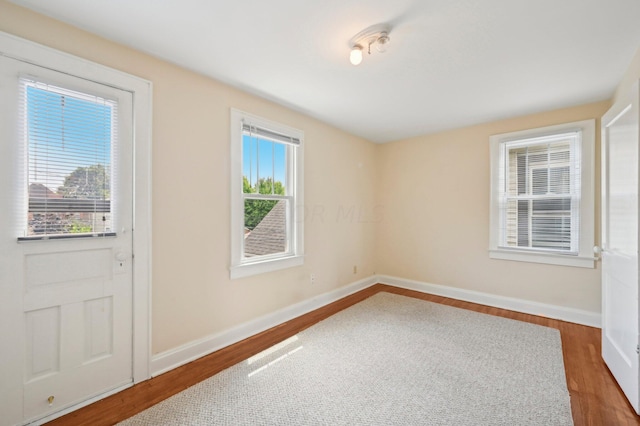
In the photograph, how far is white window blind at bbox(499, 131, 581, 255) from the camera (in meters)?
3.20

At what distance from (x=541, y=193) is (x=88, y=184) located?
4.62 m

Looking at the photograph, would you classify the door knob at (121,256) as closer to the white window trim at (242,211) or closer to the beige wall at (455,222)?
the white window trim at (242,211)

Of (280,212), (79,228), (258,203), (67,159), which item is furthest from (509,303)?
(67,159)

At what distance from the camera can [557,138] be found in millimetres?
3285

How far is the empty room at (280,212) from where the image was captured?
1.67 m

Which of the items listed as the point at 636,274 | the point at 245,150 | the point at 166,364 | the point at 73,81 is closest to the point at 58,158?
the point at 73,81

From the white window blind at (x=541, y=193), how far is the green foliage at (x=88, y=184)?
170 inches

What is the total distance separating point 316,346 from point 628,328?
2.35m

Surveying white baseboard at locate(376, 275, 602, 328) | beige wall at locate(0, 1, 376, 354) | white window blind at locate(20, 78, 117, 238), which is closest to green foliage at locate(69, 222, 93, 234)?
white window blind at locate(20, 78, 117, 238)

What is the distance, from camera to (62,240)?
175 centimetres

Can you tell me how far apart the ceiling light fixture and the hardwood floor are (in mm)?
2636

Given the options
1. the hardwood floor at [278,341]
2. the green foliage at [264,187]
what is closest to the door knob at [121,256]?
the hardwood floor at [278,341]

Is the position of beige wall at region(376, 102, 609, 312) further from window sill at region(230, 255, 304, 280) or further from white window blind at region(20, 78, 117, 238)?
white window blind at region(20, 78, 117, 238)

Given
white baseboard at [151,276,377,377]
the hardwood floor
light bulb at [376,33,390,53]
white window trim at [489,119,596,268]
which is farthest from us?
white window trim at [489,119,596,268]
